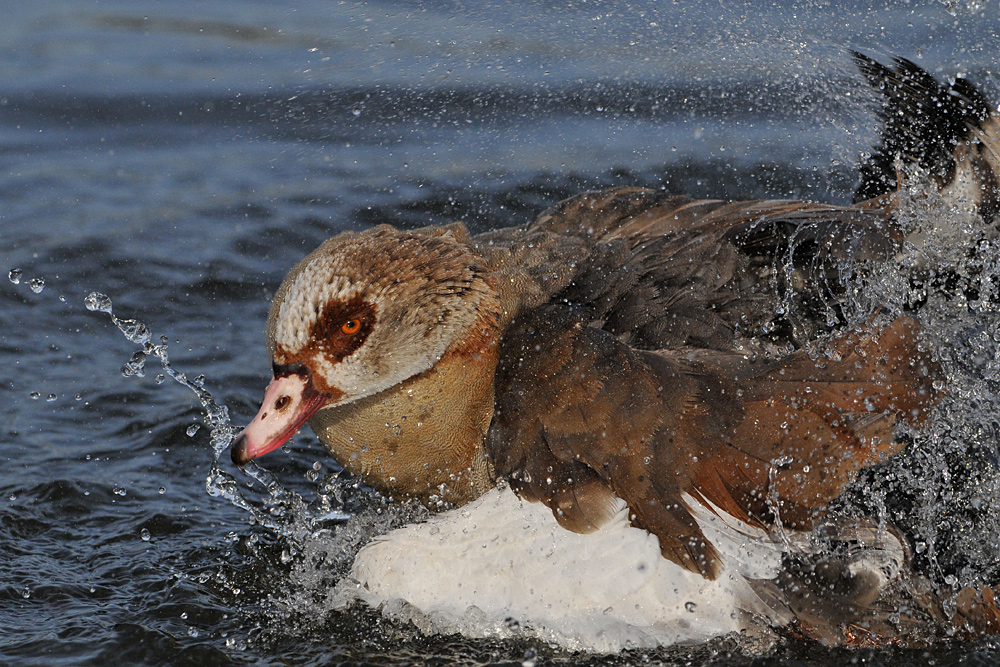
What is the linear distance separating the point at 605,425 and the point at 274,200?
4603 mm

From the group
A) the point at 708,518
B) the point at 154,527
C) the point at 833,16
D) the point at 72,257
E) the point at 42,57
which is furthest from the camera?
the point at 42,57

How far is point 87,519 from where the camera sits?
4.52 metres

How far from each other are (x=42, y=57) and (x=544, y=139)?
13.5 feet

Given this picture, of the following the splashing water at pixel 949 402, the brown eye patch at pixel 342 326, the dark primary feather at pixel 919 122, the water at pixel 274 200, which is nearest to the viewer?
the brown eye patch at pixel 342 326

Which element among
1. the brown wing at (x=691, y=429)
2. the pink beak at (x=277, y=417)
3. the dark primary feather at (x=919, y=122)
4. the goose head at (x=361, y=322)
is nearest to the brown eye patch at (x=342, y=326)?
the goose head at (x=361, y=322)

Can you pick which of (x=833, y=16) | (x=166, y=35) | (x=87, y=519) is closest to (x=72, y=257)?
(x=87, y=519)

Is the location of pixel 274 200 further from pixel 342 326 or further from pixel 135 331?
pixel 342 326

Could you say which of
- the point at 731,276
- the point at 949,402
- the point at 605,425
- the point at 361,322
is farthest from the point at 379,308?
the point at 949,402

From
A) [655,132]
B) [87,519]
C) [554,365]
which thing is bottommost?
[87,519]

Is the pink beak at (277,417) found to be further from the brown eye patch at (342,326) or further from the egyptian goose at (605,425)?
the brown eye patch at (342,326)

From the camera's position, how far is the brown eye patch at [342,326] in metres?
3.60

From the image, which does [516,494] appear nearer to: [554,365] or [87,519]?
[554,365]

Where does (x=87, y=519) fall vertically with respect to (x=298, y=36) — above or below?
below

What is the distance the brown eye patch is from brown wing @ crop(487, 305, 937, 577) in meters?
0.55
